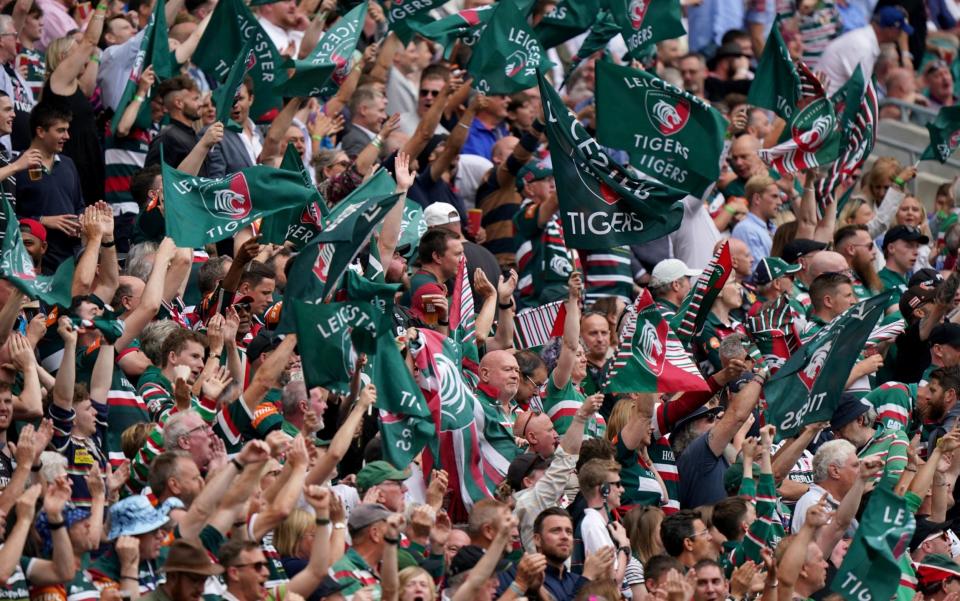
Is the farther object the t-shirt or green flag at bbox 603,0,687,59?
green flag at bbox 603,0,687,59

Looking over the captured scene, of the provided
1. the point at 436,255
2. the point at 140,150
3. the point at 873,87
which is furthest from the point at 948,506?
the point at 140,150

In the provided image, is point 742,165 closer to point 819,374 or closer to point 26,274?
point 819,374

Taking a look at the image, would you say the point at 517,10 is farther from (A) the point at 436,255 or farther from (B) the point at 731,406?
(B) the point at 731,406

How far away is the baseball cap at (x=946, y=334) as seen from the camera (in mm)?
14992

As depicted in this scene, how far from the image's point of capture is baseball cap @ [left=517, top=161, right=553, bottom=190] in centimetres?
1627

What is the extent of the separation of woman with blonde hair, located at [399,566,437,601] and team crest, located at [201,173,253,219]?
11.8 ft

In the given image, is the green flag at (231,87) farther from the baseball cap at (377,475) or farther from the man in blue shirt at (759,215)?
the man in blue shirt at (759,215)

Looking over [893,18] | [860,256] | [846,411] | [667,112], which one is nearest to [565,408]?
[846,411]

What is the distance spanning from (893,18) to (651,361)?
1113 cm

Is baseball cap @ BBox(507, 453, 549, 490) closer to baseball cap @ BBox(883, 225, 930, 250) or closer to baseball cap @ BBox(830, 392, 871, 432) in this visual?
baseball cap @ BBox(830, 392, 871, 432)

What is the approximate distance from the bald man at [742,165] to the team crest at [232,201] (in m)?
6.22

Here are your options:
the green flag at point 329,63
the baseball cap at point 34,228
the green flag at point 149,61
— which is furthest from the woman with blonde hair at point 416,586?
the green flag at point 329,63

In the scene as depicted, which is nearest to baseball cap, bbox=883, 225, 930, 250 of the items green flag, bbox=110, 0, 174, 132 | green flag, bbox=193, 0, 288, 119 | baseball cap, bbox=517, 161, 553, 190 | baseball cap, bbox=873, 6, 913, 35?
baseball cap, bbox=517, 161, 553, 190

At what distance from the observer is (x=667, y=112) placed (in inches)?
596
